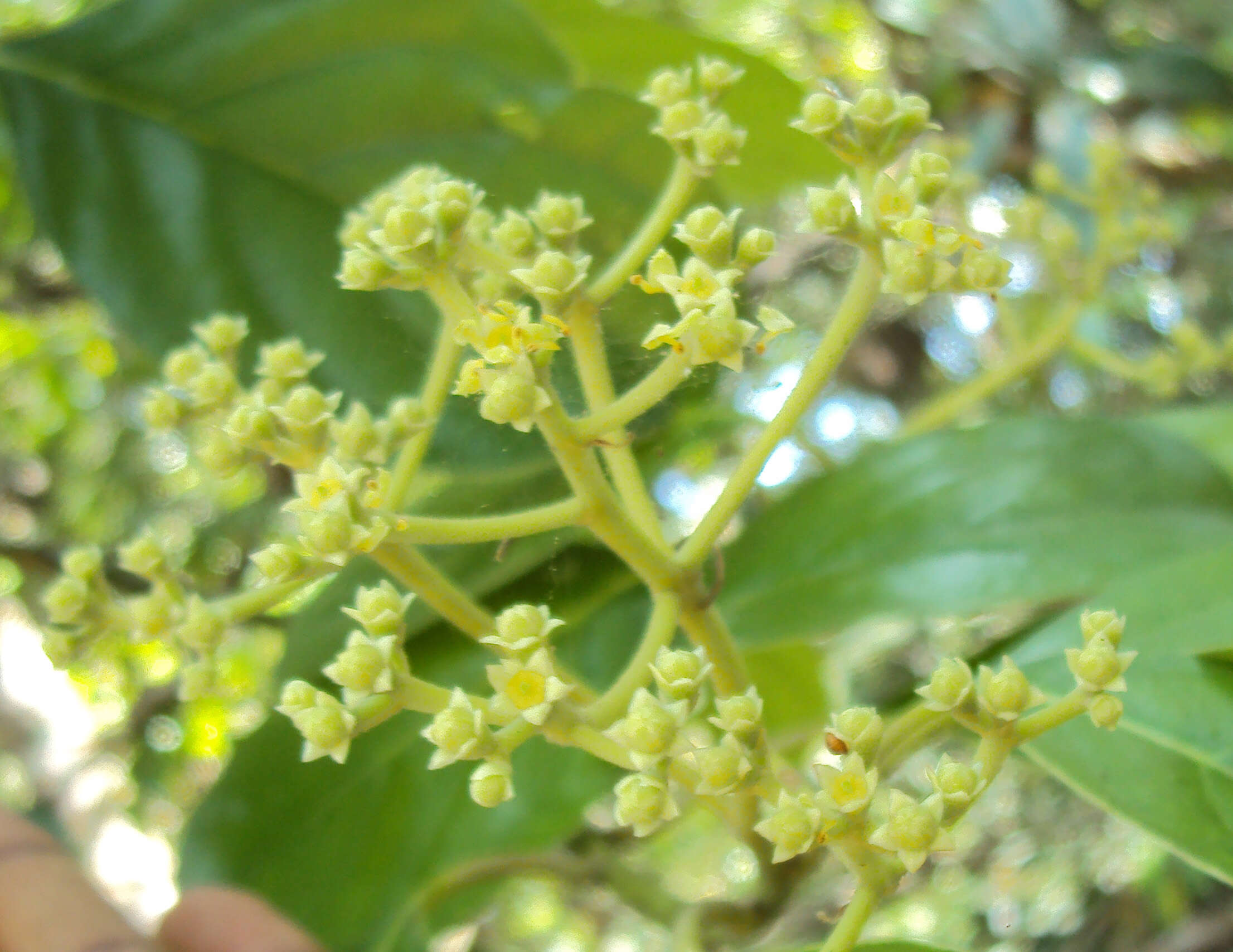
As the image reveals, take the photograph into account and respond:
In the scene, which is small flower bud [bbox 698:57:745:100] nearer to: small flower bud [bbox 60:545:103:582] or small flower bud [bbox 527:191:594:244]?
small flower bud [bbox 527:191:594:244]

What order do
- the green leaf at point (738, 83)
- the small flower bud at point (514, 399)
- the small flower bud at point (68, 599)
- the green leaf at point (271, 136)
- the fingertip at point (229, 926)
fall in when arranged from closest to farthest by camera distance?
the small flower bud at point (514, 399)
the small flower bud at point (68, 599)
the fingertip at point (229, 926)
the green leaf at point (271, 136)
the green leaf at point (738, 83)

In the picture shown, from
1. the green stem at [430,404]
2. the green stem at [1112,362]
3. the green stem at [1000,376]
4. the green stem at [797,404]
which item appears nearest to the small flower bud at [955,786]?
the green stem at [797,404]

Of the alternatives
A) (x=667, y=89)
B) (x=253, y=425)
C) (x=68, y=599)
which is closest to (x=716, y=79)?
→ (x=667, y=89)

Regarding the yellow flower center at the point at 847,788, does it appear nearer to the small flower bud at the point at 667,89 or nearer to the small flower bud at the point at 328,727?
the small flower bud at the point at 328,727

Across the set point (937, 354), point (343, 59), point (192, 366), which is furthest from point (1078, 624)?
point (937, 354)

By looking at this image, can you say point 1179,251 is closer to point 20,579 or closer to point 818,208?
point 818,208

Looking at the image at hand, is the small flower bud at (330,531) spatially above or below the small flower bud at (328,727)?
above

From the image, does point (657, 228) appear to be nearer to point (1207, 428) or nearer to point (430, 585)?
point (430, 585)
